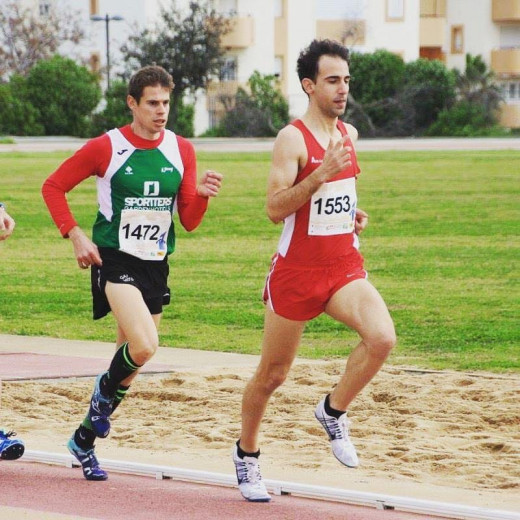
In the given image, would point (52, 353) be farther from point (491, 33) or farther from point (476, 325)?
point (491, 33)

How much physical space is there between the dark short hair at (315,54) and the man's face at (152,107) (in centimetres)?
89

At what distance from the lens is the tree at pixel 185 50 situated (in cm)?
6159

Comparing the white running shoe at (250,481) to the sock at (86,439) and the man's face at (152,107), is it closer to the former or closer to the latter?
the sock at (86,439)

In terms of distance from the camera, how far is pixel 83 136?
205ft

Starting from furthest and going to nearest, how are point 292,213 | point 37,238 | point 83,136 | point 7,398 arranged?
1. point 83,136
2. point 37,238
3. point 7,398
4. point 292,213

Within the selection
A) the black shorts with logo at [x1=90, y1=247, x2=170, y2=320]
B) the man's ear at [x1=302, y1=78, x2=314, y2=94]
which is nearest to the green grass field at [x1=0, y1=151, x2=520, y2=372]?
the black shorts with logo at [x1=90, y1=247, x2=170, y2=320]

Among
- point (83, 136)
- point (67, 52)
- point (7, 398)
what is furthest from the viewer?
point (67, 52)

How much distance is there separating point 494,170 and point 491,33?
42.8m

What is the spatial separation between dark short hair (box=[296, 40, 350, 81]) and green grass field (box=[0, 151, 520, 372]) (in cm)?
561

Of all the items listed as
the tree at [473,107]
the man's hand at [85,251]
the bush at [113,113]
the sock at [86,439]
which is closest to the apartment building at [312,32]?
the tree at [473,107]

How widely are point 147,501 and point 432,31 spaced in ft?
245

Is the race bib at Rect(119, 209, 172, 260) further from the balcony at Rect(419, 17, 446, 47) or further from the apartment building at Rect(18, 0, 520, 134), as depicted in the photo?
the balcony at Rect(419, 17, 446, 47)

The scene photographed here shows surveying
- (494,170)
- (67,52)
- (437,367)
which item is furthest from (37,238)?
(67,52)

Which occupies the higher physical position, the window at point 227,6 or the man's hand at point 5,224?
the window at point 227,6
